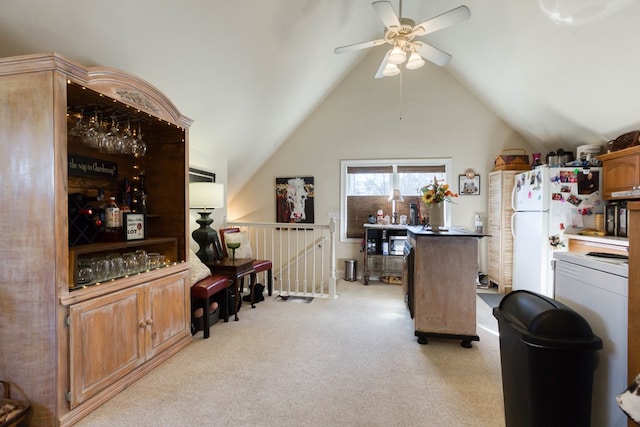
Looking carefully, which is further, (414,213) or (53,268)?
(414,213)

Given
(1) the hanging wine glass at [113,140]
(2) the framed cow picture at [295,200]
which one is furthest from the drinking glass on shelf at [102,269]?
(2) the framed cow picture at [295,200]

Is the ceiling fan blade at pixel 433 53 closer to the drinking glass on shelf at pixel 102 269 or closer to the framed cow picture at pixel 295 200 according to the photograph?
the framed cow picture at pixel 295 200

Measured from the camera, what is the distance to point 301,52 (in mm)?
3189

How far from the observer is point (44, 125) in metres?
1.43

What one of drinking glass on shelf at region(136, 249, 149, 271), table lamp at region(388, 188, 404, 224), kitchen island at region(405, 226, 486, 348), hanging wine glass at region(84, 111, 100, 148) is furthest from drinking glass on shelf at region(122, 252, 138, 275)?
table lamp at region(388, 188, 404, 224)

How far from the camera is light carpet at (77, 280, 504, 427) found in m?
1.61

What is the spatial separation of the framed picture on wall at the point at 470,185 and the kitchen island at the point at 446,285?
2.61 meters

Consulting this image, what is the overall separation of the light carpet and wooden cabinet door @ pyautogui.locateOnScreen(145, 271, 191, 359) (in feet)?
0.54

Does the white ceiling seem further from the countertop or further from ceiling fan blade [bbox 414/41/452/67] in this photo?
the countertop

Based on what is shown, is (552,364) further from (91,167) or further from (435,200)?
(91,167)

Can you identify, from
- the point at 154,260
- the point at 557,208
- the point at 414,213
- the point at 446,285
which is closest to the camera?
the point at 154,260

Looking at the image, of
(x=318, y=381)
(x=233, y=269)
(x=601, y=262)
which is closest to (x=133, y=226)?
(x=233, y=269)

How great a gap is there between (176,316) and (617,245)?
4.06 m

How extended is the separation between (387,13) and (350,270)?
11.8 feet
